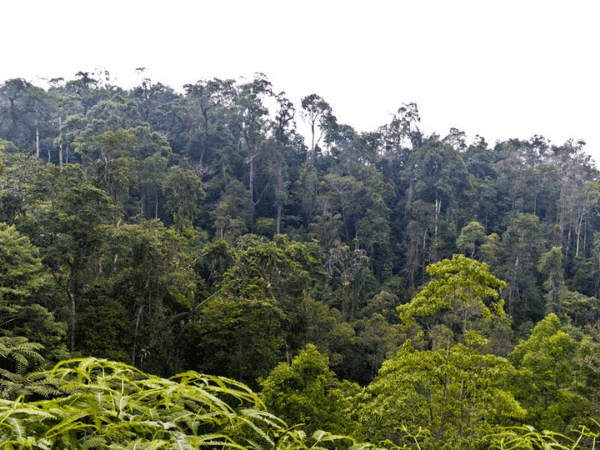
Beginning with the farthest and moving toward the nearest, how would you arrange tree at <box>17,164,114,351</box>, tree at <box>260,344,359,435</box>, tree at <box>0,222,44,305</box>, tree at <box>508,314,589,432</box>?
1. tree at <box>17,164,114,351</box>
2. tree at <box>508,314,589,432</box>
3. tree at <box>0,222,44,305</box>
4. tree at <box>260,344,359,435</box>

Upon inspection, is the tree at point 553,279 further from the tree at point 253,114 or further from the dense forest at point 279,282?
the tree at point 253,114

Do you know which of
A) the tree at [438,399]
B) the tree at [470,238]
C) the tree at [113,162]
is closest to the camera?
the tree at [438,399]

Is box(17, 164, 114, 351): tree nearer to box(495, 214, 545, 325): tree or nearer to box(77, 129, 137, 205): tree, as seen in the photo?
box(77, 129, 137, 205): tree

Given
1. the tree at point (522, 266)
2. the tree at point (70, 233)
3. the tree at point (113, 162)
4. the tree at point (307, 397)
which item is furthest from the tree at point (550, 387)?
the tree at point (113, 162)

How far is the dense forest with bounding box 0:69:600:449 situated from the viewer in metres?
0.88

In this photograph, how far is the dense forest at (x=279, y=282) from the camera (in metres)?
0.88

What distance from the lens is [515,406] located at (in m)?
5.09

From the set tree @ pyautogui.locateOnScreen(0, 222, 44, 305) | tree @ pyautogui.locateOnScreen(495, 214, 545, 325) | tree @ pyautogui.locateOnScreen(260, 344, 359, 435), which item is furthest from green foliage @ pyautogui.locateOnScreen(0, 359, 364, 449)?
tree @ pyautogui.locateOnScreen(495, 214, 545, 325)

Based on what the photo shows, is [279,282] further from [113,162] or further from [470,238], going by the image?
[470,238]

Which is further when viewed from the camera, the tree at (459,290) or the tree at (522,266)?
the tree at (522,266)

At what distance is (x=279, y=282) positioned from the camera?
1234cm

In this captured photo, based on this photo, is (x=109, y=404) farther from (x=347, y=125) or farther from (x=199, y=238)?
(x=347, y=125)

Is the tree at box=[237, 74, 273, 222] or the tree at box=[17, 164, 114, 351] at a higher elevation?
the tree at box=[237, 74, 273, 222]

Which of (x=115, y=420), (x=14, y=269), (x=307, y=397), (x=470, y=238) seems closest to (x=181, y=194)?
(x=14, y=269)
